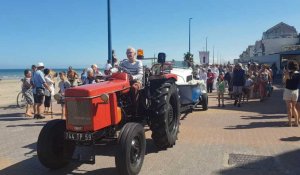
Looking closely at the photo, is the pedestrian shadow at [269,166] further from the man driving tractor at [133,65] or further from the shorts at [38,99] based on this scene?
the shorts at [38,99]

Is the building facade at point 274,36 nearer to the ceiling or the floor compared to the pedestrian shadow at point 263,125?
nearer to the ceiling

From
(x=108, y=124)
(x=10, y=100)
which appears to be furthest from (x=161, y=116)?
(x=10, y=100)

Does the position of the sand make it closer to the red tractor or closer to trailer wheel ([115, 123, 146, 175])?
the red tractor

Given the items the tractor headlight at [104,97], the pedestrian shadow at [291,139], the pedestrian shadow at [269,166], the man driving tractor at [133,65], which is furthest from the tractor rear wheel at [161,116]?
the pedestrian shadow at [291,139]

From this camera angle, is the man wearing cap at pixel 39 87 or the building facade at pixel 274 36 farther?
the building facade at pixel 274 36

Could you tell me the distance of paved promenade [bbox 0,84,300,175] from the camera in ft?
20.3

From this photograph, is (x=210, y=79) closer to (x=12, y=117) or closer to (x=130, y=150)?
(x=12, y=117)

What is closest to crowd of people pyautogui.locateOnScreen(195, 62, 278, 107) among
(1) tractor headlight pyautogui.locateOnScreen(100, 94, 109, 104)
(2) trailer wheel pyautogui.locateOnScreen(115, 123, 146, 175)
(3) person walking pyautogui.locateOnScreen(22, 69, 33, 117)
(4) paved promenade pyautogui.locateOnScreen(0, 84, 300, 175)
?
(4) paved promenade pyautogui.locateOnScreen(0, 84, 300, 175)

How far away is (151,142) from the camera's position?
26.4 feet

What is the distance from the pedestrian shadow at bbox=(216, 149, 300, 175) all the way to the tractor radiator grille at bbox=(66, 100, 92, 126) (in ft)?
7.60

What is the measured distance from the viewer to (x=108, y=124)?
5.98m

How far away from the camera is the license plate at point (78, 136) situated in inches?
Answer: 221

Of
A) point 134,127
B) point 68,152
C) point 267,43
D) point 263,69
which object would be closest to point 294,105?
point 134,127

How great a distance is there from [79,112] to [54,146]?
87 centimetres
